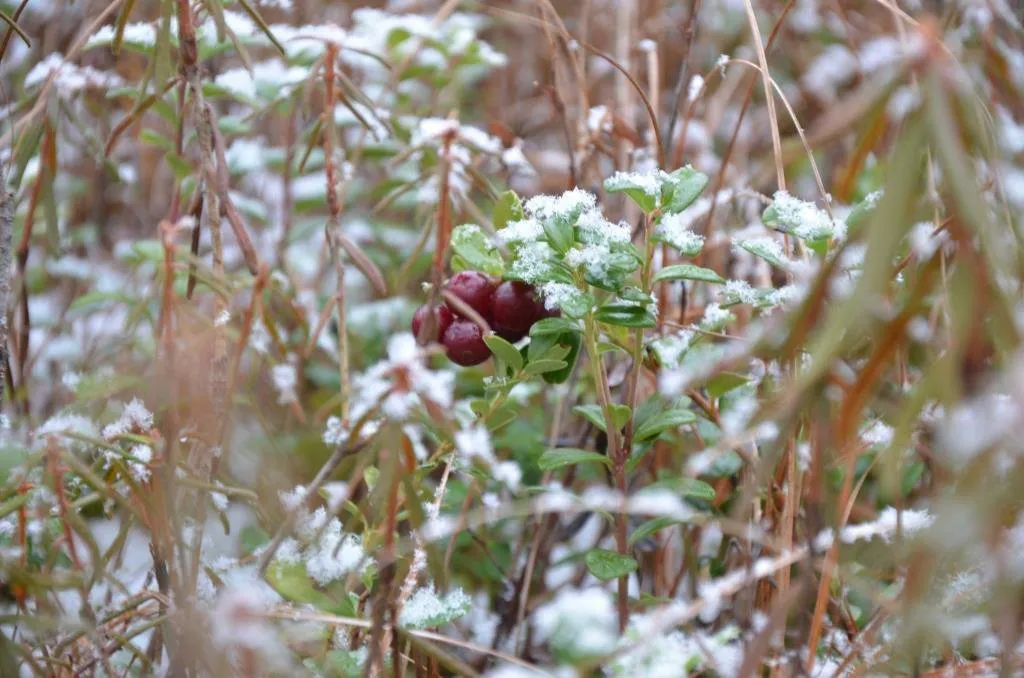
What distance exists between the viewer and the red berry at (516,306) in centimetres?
79

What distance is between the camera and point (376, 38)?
4.75 ft

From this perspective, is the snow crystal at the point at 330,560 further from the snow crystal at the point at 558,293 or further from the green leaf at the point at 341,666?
the snow crystal at the point at 558,293

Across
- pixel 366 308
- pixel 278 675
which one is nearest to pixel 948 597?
pixel 278 675

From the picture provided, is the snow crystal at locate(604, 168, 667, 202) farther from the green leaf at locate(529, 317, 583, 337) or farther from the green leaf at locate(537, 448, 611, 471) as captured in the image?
the green leaf at locate(537, 448, 611, 471)

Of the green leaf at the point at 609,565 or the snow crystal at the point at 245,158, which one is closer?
the green leaf at the point at 609,565

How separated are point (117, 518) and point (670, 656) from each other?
1.05 metres

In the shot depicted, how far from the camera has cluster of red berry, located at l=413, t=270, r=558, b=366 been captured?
0.80 metres

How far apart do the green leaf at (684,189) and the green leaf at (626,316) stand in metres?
0.09

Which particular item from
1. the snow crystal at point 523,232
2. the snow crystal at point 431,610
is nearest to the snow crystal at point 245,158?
the snow crystal at point 523,232

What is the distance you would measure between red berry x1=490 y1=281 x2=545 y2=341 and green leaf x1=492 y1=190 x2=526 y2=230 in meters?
0.06

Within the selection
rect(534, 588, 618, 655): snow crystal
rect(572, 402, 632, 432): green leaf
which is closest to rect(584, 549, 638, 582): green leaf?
rect(572, 402, 632, 432): green leaf

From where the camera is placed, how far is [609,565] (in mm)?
772

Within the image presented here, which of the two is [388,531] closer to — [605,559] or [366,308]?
[605,559]

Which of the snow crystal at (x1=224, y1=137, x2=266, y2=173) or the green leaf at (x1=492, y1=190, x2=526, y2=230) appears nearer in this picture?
the green leaf at (x1=492, y1=190, x2=526, y2=230)
